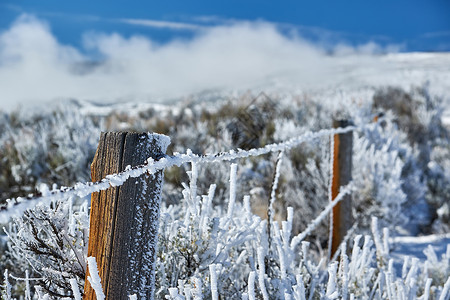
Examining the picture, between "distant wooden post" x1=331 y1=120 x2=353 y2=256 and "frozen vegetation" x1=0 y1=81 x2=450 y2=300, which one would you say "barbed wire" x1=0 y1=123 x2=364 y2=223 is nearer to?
"frozen vegetation" x1=0 y1=81 x2=450 y2=300

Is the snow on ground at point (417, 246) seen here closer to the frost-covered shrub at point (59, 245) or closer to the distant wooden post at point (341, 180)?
the distant wooden post at point (341, 180)

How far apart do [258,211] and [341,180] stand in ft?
3.21

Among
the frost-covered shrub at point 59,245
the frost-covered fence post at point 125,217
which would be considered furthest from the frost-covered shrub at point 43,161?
the frost-covered fence post at point 125,217

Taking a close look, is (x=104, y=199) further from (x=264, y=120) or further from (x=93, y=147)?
Answer: (x=264, y=120)

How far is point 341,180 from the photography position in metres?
3.58

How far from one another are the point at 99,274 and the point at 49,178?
4.68m

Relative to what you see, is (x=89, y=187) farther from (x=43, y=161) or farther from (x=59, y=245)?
(x=43, y=161)

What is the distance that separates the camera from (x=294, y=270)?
7.48ft

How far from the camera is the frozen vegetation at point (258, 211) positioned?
5.60ft

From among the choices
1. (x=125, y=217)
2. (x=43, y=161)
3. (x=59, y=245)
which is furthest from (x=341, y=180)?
(x=43, y=161)

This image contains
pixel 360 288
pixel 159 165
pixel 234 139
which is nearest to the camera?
pixel 159 165

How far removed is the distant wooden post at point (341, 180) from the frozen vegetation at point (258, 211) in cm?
13

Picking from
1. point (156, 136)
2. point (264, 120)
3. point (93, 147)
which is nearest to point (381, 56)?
point (264, 120)

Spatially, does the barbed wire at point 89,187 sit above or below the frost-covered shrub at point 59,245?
above
